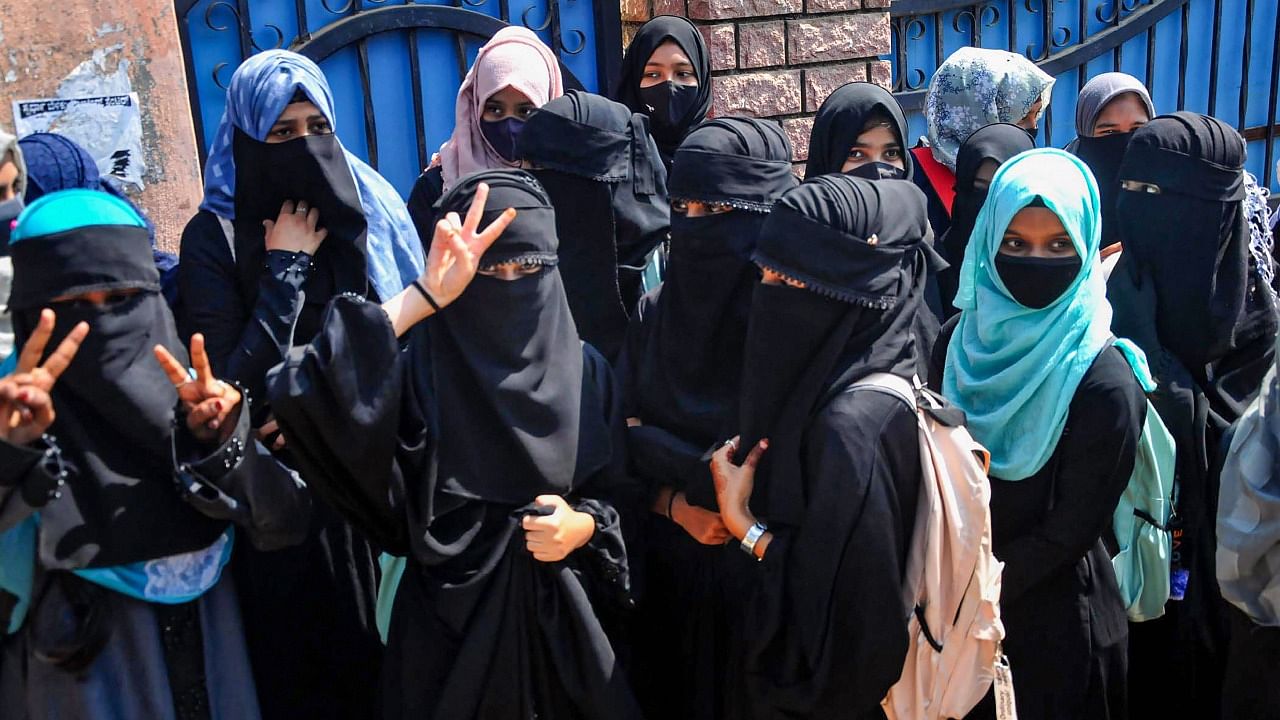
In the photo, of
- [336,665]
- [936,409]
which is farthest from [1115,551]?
[336,665]

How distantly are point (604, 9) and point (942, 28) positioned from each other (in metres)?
1.78

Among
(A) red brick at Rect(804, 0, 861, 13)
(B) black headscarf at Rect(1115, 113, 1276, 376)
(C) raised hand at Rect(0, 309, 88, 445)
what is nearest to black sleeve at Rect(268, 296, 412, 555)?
(C) raised hand at Rect(0, 309, 88, 445)

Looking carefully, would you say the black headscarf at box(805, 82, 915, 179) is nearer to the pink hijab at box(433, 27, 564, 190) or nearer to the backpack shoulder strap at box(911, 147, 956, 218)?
the backpack shoulder strap at box(911, 147, 956, 218)

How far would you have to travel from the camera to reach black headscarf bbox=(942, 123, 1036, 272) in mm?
3486

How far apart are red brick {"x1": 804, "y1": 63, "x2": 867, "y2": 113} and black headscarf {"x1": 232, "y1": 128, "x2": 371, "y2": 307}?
8.01 ft

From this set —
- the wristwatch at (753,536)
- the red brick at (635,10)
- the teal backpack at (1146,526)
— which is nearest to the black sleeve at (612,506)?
the wristwatch at (753,536)

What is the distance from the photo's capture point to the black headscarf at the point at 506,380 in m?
2.19

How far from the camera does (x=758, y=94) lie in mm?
4539

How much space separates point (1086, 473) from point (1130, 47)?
420 cm

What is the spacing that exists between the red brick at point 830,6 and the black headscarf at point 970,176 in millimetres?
1228

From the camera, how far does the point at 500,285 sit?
2.23 meters

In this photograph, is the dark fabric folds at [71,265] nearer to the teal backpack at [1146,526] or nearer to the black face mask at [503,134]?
the black face mask at [503,134]

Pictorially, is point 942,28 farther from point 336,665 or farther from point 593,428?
point 336,665

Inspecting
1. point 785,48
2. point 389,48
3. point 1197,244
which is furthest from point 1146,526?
point 389,48
